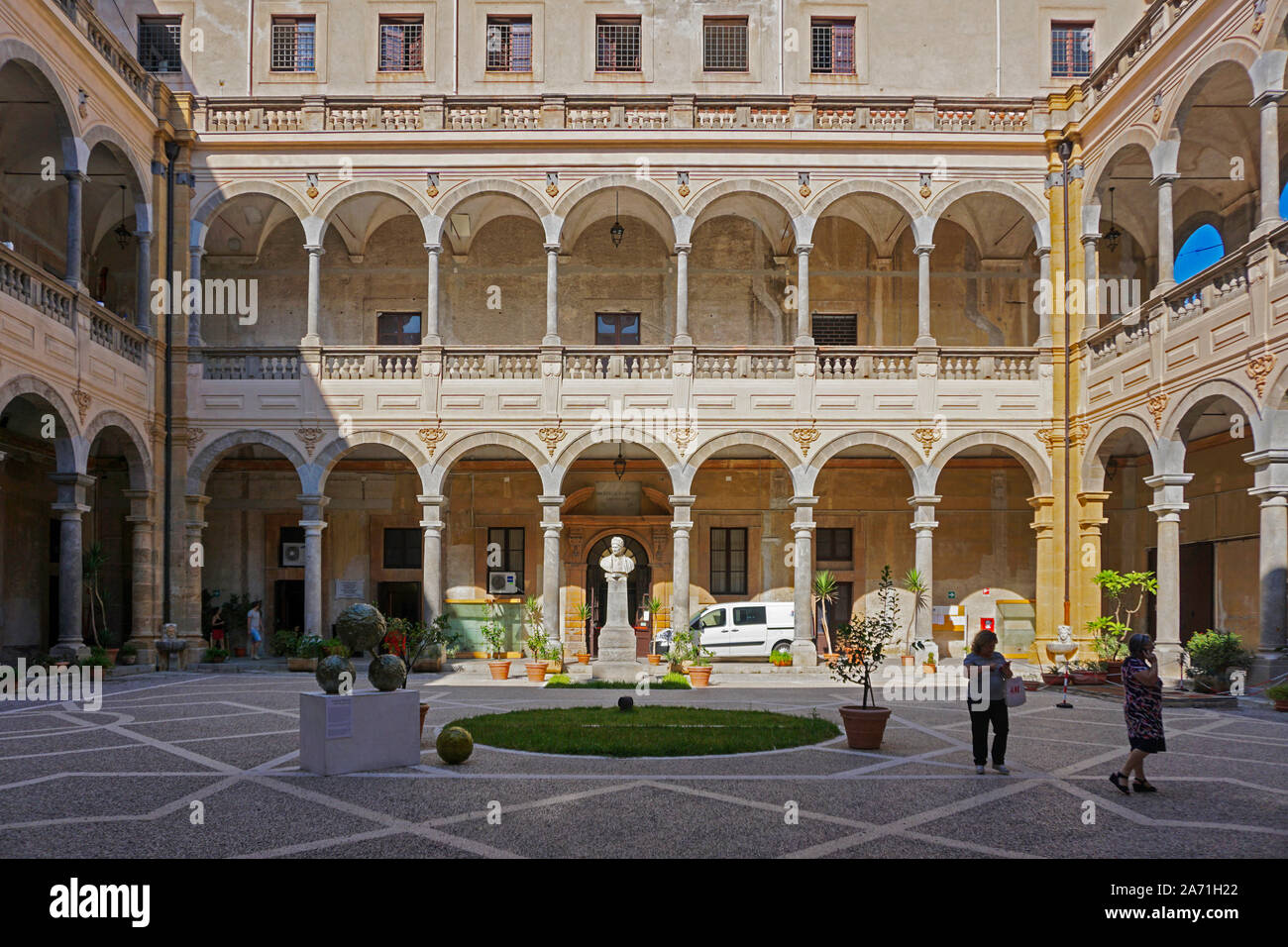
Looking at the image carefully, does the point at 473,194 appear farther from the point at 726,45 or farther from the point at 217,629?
the point at 217,629

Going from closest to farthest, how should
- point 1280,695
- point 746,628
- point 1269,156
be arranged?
point 1280,695 < point 1269,156 < point 746,628

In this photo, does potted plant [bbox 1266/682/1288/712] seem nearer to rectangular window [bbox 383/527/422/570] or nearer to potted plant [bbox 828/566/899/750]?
potted plant [bbox 828/566/899/750]

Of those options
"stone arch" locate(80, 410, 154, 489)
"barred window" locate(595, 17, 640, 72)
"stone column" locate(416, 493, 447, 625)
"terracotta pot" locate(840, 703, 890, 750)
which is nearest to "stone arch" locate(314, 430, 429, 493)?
"stone column" locate(416, 493, 447, 625)

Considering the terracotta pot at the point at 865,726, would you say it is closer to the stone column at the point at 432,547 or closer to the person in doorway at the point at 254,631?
the stone column at the point at 432,547

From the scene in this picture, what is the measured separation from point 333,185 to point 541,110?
4.46 m

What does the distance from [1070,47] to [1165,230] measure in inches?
351

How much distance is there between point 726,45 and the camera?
23625mm

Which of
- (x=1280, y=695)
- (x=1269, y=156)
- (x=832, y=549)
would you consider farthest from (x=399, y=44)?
(x=1280, y=695)

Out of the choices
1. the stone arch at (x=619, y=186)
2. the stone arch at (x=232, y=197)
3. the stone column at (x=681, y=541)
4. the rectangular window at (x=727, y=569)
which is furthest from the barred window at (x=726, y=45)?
the rectangular window at (x=727, y=569)

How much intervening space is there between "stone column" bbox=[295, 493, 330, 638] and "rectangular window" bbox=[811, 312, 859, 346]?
11.6m

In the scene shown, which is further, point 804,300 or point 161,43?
point 161,43

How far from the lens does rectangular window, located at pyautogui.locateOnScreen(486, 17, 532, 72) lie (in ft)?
77.0
